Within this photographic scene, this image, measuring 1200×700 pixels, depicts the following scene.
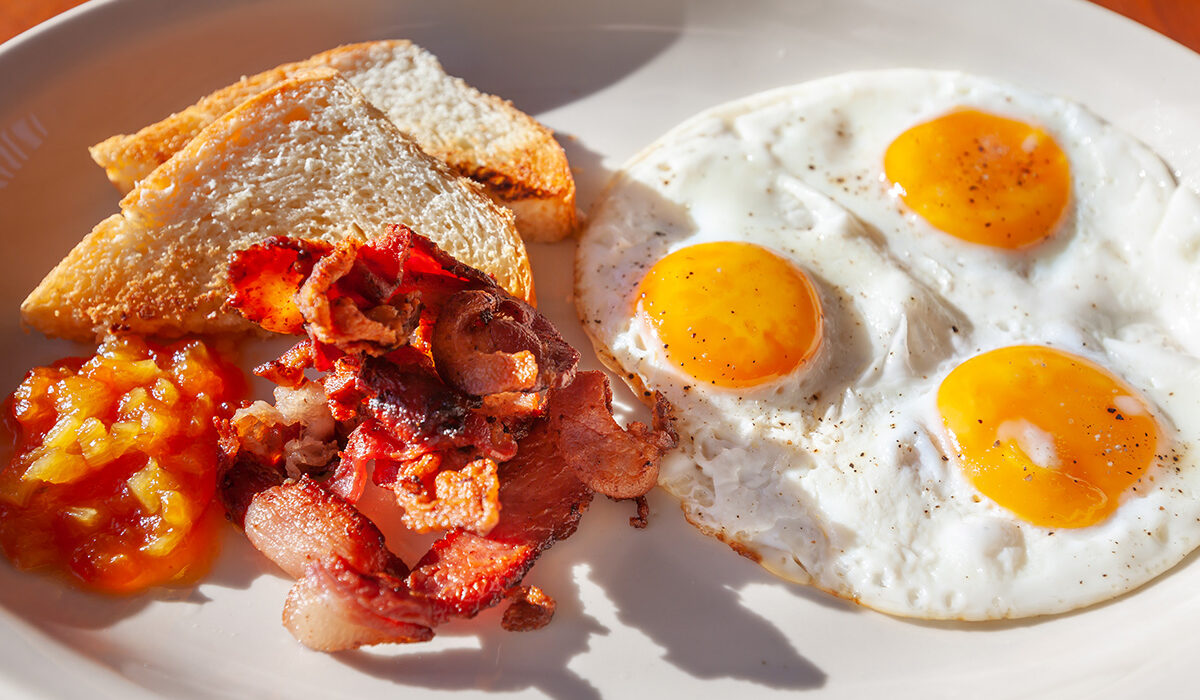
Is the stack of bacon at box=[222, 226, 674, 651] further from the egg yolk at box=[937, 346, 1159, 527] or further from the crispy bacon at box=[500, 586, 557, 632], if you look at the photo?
the egg yolk at box=[937, 346, 1159, 527]

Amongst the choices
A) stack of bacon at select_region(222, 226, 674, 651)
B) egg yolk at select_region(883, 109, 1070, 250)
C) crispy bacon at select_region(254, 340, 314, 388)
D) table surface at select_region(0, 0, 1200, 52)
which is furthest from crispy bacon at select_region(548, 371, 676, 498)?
table surface at select_region(0, 0, 1200, 52)

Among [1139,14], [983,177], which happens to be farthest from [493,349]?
[1139,14]

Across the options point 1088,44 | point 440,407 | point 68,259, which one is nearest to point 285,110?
point 68,259

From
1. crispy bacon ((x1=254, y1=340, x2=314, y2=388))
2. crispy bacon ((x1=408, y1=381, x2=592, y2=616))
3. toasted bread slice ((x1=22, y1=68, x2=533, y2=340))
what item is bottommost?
crispy bacon ((x1=408, y1=381, x2=592, y2=616))

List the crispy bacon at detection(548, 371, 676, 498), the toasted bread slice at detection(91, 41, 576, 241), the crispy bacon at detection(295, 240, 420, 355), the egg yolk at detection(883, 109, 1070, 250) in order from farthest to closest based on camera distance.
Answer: the egg yolk at detection(883, 109, 1070, 250)
the toasted bread slice at detection(91, 41, 576, 241)
the crispy bacon at detection(548, 371, 676, 498)
the crispy bacon at detection(295, 240, 420, 355)

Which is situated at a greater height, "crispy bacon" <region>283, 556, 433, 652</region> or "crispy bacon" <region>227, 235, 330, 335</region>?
"crispy bacon" <region>227, 235, 330, 335</region>

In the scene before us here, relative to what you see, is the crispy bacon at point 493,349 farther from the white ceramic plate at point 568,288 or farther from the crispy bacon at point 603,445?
the white ceramic plate at point 568,288

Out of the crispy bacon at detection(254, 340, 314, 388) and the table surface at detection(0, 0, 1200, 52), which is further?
the table surface at detection(0, 0, 1200, 52)

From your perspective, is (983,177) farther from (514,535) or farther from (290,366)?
(290,366)

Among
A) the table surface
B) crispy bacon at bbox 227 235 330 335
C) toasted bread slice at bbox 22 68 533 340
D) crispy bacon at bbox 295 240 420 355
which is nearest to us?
crispy bacon at bbox 295 240 420 355
